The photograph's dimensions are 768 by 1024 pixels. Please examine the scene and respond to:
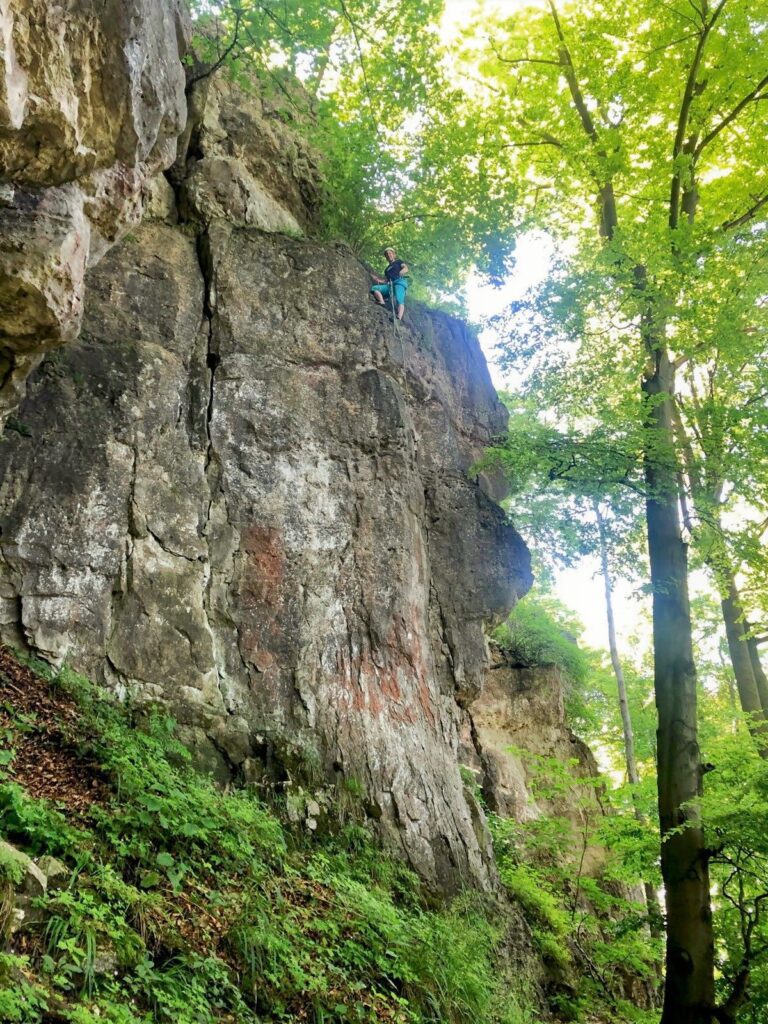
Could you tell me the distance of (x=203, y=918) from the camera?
15.6ft

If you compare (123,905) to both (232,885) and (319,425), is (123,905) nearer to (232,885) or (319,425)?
(232,885)

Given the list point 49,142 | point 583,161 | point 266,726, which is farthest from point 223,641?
point 583,161

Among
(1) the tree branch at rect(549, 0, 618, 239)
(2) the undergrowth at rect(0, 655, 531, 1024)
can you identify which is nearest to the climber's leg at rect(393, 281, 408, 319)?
(1) the tree branch at rect(549, 0, 618, 239)

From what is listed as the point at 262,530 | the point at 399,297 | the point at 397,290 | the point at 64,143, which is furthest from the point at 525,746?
the point at 64,143

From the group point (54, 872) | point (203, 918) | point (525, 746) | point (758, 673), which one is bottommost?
point (203, 918)

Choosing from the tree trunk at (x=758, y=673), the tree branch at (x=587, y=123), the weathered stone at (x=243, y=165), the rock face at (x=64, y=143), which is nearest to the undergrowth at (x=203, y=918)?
the rock face at (x=64, y=143)

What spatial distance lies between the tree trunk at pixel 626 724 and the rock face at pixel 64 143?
25.5ft

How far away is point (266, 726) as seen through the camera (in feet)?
25.4

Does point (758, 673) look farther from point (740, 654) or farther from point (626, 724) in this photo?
point (626, 724)

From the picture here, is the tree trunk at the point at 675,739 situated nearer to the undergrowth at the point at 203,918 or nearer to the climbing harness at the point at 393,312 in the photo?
the undergrowth at the point at 203,918

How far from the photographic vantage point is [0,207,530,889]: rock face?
24.5 feet

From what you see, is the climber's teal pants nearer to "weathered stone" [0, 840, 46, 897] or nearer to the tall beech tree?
the tall beech tree

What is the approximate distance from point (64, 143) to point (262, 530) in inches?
185

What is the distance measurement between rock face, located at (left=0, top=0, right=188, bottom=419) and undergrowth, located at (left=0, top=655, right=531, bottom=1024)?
138 inches
